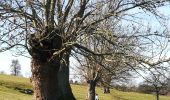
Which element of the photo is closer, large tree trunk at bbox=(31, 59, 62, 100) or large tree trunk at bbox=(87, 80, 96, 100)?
large tree trunk at bbox=(31, 59, 62, 100)

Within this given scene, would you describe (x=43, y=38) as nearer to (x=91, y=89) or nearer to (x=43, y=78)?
(x=43, y=78)

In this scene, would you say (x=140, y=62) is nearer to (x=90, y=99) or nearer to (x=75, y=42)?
(x=75, y=42)

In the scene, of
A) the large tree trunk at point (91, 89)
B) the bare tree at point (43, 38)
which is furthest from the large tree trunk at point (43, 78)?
the large tree trunk at point (91, 89)

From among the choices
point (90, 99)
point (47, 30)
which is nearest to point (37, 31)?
point (47, 30)

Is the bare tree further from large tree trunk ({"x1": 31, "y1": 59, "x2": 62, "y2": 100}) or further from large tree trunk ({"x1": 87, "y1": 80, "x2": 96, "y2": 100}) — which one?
large tree trunk ({"x1": 87, "y1": 80, "x2": 96, "y2": 100})

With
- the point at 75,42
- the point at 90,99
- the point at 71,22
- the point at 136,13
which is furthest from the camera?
the point at 90,99

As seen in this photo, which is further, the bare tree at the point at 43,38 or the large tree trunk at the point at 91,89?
the large tree trunk at the point at 91,89

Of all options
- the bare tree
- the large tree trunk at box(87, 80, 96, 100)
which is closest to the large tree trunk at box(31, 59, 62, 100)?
the bare tree

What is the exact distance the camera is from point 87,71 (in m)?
39.4

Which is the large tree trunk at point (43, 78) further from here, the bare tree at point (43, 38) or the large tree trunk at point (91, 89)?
the large tree trunk at point (91, 89)

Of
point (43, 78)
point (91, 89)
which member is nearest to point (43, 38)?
point (43, 78)

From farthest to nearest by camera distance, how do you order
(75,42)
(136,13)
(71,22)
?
1. (136,13)
2. (71,22)
3. (75,42)

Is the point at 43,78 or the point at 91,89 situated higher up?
the point at 43,78

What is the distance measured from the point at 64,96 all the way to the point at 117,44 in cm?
1348
